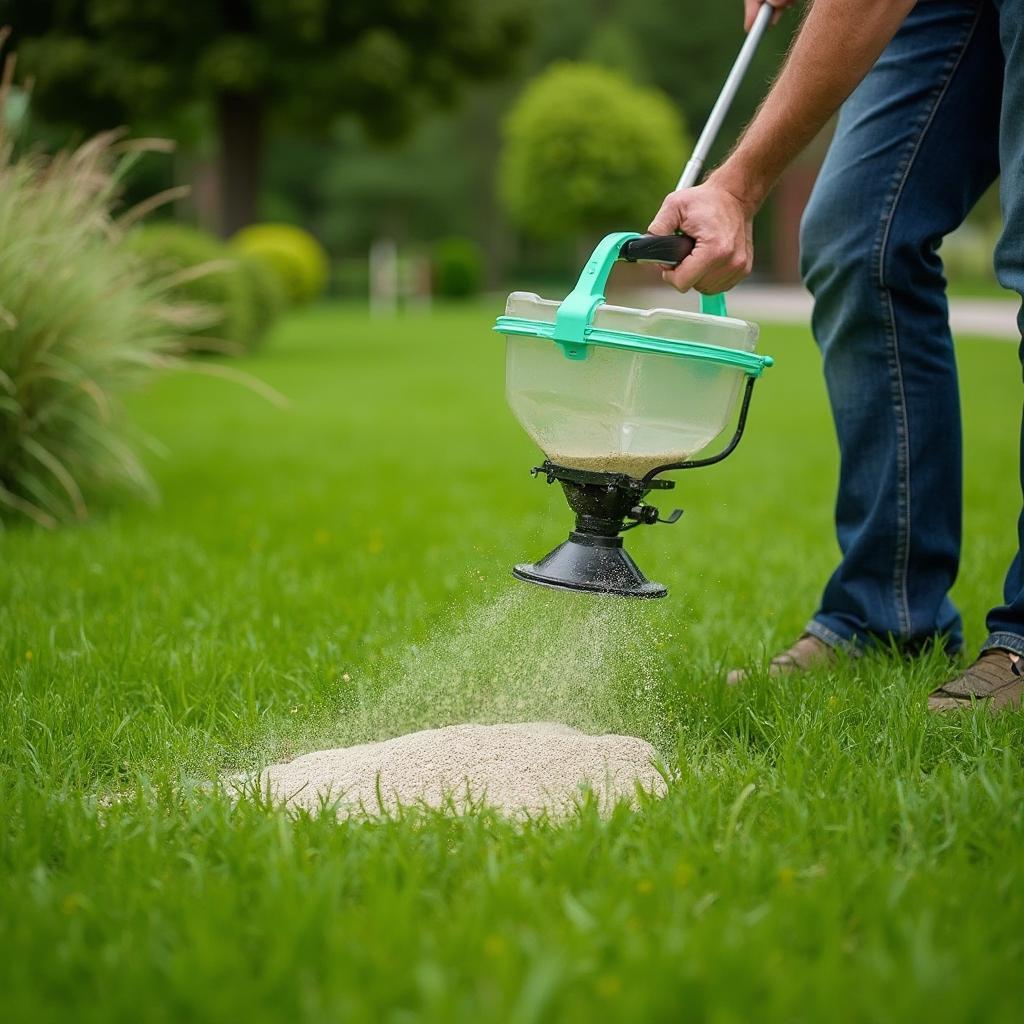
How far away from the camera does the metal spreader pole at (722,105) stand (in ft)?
6.93

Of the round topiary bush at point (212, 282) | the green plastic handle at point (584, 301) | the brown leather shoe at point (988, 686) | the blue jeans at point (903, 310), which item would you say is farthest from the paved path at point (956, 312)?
the green plastic handle at point (584, 301)

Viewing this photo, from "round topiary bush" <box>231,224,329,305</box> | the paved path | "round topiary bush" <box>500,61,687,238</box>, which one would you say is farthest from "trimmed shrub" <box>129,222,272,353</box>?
"round topiary bush" <box>500,61,687,238</box>

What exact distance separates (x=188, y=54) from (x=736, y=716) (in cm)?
1588

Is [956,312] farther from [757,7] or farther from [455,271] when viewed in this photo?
[757,7]

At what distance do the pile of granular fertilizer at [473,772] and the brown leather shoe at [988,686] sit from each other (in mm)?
588

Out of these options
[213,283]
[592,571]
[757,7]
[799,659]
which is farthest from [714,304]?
[213,283]

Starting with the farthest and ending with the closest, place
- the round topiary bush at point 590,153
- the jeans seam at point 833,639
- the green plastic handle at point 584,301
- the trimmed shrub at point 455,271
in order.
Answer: the trimmed shrub at point 455,271
the round topiary bush at point 590,153
the jeans seam at point 833,639
the green plastic handle at point 584,301

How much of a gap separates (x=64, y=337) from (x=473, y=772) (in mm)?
2754

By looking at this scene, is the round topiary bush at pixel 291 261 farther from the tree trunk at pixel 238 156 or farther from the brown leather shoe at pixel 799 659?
the brown leather shoe at pixel 799 659

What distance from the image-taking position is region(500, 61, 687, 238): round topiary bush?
32250 mm

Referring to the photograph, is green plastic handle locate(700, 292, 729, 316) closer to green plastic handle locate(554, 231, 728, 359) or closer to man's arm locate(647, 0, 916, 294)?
man's arm locate(647, 0, 916, 294)

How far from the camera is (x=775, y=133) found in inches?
82.0

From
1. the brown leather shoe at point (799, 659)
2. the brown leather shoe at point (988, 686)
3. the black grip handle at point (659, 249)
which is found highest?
the black grip handle at point (659, 249)

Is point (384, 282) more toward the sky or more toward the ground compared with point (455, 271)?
more toward the ground
